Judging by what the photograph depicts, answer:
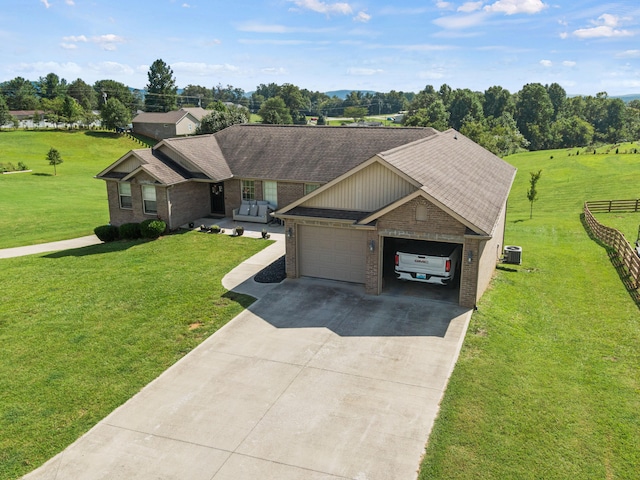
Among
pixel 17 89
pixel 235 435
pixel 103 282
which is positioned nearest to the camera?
pixel 235 435

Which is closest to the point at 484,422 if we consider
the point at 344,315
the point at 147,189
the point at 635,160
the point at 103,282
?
the point at 344,315

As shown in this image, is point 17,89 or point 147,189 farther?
point 17,89

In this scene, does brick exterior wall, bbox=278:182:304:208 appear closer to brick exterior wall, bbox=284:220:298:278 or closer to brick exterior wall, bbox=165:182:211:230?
brick exterior wall, bbox=165:182:211:230

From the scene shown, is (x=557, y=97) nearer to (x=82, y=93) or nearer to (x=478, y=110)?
(x=478, y=110)

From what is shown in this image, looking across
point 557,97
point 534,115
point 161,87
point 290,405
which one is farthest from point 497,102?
point 290,405

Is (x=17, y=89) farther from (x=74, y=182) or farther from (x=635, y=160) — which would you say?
(x=635, y=160)

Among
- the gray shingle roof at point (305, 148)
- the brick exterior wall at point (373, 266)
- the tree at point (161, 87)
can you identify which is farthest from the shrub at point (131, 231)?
the tree at point (161, 87)

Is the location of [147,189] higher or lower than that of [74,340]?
higher
